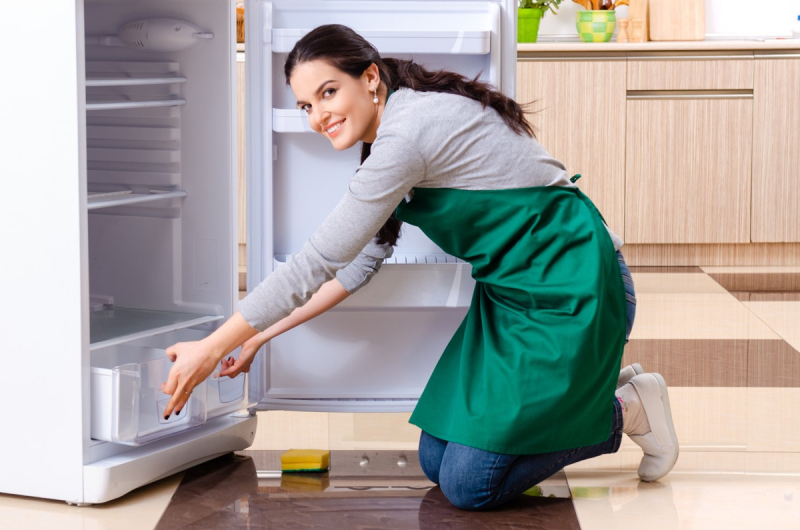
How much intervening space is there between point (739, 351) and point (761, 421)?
625 mm

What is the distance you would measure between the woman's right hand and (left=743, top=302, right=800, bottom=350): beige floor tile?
165cm

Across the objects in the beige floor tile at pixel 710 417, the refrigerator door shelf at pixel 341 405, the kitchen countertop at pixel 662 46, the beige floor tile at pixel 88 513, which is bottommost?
the beige floor tile at pixel 88 513

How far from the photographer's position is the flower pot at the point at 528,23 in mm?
4125

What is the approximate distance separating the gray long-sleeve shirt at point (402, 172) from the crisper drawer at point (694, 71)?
253 cm

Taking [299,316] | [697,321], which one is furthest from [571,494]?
[697,321]

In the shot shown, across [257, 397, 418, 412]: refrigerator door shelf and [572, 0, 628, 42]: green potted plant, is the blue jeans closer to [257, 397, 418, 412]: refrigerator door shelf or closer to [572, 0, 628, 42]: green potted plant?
[257, 397, 418, 412]: refrigerator door shelf

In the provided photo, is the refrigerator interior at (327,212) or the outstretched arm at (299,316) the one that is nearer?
the outstretched arm at (299,316)

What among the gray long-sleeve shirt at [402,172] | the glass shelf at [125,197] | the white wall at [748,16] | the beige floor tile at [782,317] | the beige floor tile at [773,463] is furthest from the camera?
the white wall at [748,16]

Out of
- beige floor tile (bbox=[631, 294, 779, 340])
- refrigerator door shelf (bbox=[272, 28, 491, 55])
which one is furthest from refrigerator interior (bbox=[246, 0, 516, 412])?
beige floor tile (bbox=[631, 294, 779, 340])

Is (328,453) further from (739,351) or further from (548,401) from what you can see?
(739,351)

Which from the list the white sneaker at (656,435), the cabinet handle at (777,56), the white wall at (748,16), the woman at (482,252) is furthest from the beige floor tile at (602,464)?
the white wall at (748,16)

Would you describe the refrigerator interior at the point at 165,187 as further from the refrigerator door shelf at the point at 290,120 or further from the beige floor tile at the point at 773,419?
the beige floor tile at the point at 773,419

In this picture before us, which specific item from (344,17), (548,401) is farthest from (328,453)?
(344,17)

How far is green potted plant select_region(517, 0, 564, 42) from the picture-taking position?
4.13 m
